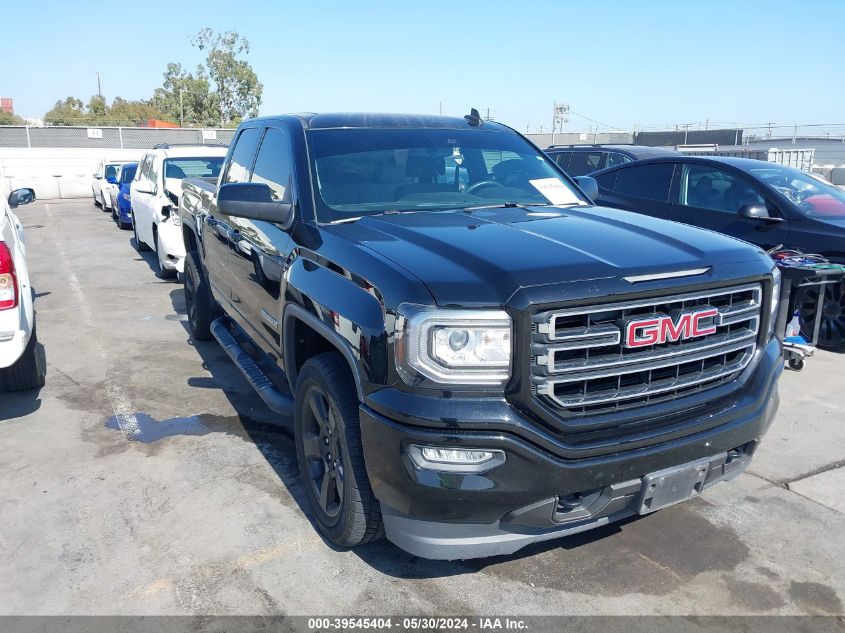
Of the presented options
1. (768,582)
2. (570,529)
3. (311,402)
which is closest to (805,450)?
(768,582)

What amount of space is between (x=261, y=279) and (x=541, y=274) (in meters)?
2.12

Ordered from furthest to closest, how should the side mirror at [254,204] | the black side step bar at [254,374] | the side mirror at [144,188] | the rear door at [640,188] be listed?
the side mirror at [144,188], the rear door at [640,188], the black side step bar at [254,374], the side mirror at [254,204]

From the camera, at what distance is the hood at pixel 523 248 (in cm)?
264

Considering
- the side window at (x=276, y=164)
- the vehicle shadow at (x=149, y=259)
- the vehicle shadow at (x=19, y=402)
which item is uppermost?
the side window at (x=276, y=164)

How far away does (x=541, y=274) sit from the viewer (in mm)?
2645

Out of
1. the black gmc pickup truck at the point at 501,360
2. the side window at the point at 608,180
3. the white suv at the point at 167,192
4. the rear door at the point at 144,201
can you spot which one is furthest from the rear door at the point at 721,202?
the rear door at the point at 144,201

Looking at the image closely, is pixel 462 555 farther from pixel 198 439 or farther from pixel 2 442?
pixel 2 442

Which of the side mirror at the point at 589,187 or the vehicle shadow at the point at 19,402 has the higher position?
the side mirror at the point at 589,187

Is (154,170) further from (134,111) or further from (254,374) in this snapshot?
(134,111)

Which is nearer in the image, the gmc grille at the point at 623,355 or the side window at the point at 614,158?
the gmc grille at the point at 623,355

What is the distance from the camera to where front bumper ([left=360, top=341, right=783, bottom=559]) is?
8.39 ft

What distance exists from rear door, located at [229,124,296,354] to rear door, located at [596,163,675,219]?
4.64 m

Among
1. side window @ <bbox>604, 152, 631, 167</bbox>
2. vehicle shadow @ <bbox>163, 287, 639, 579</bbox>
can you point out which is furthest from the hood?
side window @ <bbox>604, 152, 631, 167</bbox>

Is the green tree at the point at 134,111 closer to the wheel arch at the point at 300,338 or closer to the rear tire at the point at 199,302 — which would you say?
the rear tire at the point at 199,302
